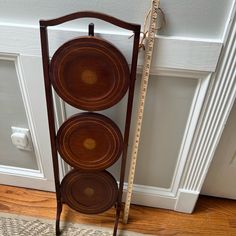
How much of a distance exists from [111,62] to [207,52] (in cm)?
32

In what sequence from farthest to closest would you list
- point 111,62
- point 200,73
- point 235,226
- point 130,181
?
1. point 235,226
2. point 130,181
3. point 200,73
4. point 111,62

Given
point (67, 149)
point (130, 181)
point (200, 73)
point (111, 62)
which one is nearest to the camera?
point (111, 62)

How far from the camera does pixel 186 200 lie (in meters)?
1.33

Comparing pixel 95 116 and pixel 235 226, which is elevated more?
pixel 95 116

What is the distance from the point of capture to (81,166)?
1.07 metres

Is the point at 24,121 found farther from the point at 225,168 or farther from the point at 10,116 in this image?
the point at 225,168

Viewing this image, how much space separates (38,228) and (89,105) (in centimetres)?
74

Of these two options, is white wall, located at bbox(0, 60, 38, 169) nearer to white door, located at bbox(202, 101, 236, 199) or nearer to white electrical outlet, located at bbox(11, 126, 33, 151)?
white electrical outlet, located at bbox(11, 126, 33, 151)

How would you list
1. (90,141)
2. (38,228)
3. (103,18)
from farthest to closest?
(38,228)
(90,141)
(103,18)

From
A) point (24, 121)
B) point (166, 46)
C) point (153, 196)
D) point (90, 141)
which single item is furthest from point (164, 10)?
point (153, 196)

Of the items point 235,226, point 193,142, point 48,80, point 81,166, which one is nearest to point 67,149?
point 81,166

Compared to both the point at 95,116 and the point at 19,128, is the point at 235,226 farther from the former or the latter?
the point at 19,128

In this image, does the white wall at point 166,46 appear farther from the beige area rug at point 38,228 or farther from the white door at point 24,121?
the beige area rug at point 38,228

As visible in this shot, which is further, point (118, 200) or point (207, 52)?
point (118, 200)
